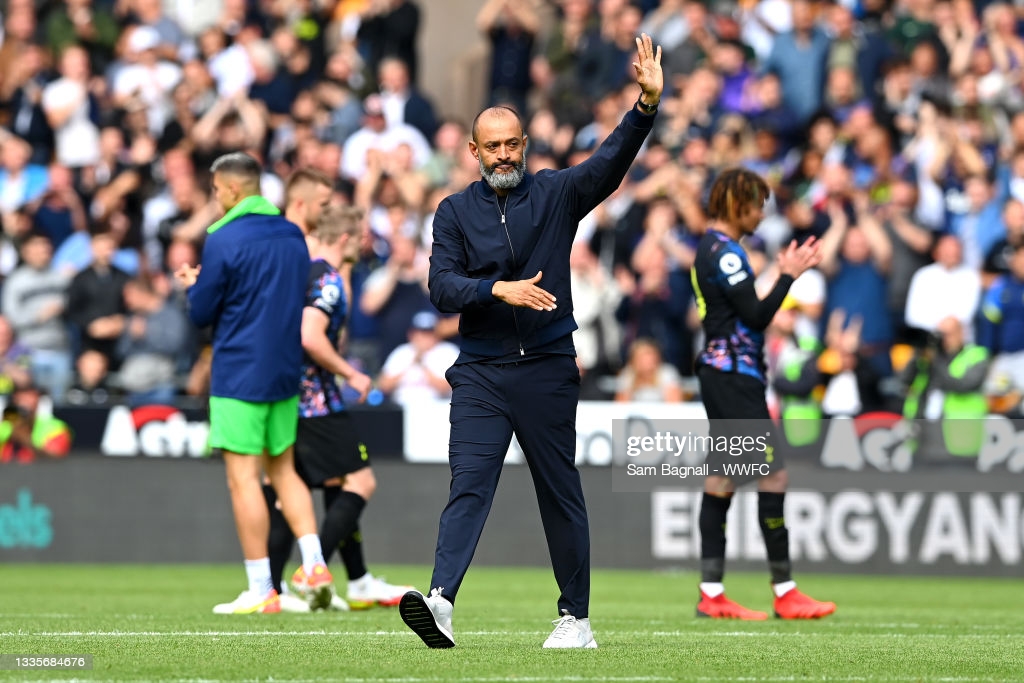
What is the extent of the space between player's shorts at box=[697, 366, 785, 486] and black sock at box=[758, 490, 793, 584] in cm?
19

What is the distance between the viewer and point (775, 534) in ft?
33.8

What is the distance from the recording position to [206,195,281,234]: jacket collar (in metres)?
10.1

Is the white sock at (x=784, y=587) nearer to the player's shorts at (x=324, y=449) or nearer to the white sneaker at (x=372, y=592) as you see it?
the white sneaker at (x=372, y=592)

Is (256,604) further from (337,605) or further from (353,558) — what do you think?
(353,558)

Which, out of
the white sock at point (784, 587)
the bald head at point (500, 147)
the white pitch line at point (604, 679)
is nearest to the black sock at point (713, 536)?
the white sock at point (784, 587)

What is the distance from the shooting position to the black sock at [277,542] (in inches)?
424

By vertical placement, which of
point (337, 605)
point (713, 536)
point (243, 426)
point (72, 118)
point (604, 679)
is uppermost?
point (72, 118)

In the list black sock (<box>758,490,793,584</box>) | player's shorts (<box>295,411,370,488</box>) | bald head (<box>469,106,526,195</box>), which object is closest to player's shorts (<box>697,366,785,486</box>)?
black sock (<box>758,490,793,584</box>)

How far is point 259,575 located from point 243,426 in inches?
33.9

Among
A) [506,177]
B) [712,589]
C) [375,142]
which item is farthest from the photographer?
[375,142]

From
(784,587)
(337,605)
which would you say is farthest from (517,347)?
(337,605)

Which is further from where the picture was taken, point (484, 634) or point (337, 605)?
point (337, 605)

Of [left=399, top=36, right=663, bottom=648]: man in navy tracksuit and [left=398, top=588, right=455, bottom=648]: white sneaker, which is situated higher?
[left=399, top=36, right=663, bottom=648]: man in navy tracksuit

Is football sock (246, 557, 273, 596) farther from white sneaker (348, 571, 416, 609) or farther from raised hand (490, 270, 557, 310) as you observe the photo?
raised hand (490, 270, 557, 310)
